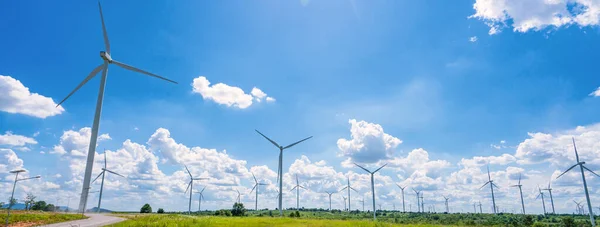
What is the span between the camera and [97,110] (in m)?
70.9

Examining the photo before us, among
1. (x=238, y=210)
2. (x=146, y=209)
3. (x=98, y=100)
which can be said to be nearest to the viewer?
(x=98, y=100)

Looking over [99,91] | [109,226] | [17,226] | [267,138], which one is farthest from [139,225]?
[267,138]

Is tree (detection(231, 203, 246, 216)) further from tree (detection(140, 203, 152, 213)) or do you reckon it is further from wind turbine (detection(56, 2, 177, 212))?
wind turbine (detection(56, 2, 177, 212))

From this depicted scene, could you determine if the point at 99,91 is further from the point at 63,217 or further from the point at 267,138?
the point at 267,138

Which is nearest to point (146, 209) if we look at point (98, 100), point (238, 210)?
point (238, 210)

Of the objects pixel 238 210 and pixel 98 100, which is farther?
pixel 238 210

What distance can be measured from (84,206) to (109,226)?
27013mm

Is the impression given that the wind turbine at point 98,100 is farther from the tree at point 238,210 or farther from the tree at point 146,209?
the tree at point 146,209

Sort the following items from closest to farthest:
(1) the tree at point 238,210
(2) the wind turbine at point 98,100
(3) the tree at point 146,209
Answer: (2) the wind turbine at point 98,100 → (1) the tree at point 238,210 → (3) the tree at point 146,209

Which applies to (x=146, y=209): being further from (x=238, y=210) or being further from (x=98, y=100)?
(x=98, y=100)

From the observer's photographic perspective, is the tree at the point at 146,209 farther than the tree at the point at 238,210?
Yes

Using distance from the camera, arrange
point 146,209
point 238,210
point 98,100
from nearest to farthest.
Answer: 1. point 98,100
2. point 238,210
3. point 146,209

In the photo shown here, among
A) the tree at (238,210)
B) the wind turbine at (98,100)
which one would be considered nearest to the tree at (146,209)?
the tree at (238,210)

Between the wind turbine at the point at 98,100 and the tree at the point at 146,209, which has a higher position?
the wind turbine at the point at 98,100
